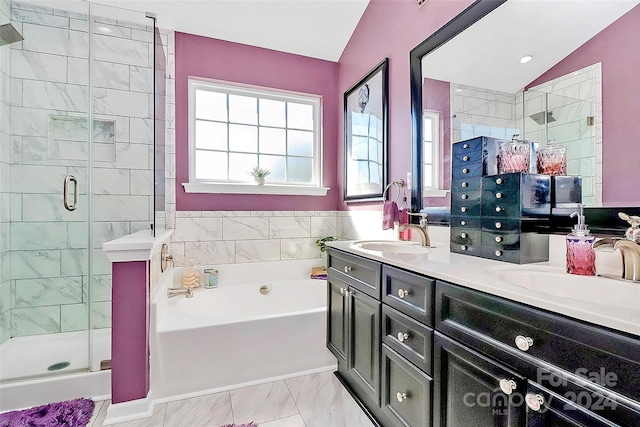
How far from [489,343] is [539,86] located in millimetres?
Result: 1114

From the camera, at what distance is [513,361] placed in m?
0.79

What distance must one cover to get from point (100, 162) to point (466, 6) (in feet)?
8.84

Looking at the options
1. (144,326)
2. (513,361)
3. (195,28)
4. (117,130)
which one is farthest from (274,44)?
(513,361)

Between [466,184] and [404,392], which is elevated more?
[466,184]

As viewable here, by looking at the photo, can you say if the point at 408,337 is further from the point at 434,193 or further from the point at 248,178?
the point at 248,178

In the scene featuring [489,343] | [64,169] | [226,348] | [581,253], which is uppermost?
[64,169]

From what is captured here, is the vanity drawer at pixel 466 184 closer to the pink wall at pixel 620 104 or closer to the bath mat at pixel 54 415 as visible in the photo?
the pink wall at pixel 620 104

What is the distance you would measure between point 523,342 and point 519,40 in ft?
4.44

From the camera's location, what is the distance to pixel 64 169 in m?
2.22

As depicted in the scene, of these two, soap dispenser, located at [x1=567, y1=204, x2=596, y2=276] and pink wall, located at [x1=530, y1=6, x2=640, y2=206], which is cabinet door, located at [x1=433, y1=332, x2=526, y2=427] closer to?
soap dispenser, located at [x1=567, y1=204, x2=596, y2=276]

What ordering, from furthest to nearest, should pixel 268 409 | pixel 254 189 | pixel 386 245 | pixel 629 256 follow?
pixel 254 189 → pixel 386 245 → pixel 268 409 → pixel 629 256

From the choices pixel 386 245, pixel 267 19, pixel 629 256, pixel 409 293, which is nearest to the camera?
pixel 629 256

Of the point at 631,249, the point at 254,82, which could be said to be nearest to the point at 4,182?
the point at 254,82

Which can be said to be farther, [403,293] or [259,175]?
[259,175]
